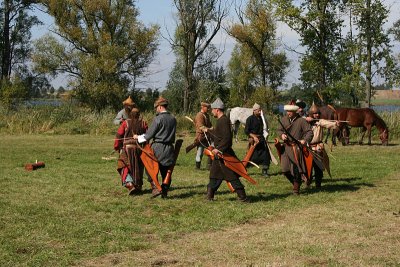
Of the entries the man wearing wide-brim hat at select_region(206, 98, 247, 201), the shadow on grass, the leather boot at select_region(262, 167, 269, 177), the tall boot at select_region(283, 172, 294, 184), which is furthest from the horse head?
the man wearing wide-brim hat at select_region(206, 98, 247, 201)

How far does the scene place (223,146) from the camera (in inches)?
373

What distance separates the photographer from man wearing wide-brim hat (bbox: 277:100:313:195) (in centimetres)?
1029

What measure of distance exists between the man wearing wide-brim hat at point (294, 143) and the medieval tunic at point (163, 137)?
2011mm

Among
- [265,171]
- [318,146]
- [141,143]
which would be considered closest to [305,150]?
[318,146]

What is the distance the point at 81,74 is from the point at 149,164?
3006 cm

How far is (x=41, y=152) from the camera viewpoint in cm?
1770

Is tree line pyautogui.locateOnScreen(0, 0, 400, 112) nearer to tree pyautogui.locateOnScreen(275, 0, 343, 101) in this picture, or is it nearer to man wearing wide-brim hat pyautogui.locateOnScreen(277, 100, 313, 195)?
tree pyautogui.locateOnScreen(275, 0, 343, 101)

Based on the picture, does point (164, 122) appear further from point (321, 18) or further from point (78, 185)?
point (321, 18)

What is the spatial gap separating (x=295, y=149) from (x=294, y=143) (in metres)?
0.11

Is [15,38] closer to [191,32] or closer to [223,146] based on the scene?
[191,32]

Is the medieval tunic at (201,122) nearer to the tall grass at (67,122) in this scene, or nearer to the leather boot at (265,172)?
the leather boot at (265,172)

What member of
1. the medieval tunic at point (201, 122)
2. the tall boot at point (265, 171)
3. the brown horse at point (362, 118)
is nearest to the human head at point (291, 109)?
the tall boot at point (265, 171)

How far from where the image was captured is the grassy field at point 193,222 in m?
6.38

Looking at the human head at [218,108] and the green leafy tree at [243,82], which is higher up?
the green leafy tree at [243,82]
